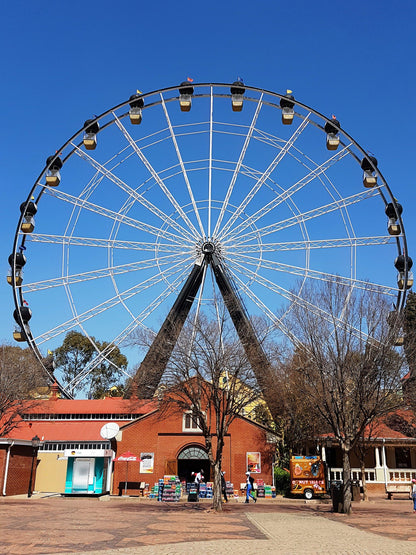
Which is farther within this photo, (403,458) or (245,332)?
(403,458)

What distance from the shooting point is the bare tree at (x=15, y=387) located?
34562 mm

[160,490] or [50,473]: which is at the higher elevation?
[50,473]

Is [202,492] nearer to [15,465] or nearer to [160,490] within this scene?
[160,490]

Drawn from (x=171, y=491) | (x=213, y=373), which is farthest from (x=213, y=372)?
(x=171, y=491)

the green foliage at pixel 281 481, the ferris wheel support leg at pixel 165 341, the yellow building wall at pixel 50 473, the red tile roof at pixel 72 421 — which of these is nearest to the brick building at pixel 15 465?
the yellow building wall at pixel 50 473

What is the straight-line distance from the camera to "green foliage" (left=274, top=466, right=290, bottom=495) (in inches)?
1363

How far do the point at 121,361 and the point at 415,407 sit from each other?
50.4 metres

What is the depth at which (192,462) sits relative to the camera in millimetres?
38094

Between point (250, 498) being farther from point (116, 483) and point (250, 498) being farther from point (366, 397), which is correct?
point (366, 397)

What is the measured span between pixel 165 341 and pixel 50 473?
1662 centimetres

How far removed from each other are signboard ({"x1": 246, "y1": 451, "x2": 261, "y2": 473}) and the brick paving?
31.7 feet

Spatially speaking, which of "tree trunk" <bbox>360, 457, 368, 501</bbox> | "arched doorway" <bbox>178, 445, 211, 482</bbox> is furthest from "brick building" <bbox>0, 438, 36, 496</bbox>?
"tree trunk" <bbox>360, 457, 368, 501</bbox>

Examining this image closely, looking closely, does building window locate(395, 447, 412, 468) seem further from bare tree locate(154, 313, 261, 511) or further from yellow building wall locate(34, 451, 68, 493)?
yellow building wall locate(34, 451, 68, 493)

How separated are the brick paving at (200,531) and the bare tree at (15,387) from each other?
465 inches
